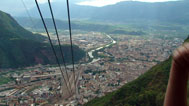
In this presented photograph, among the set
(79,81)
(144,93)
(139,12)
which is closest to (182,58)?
(144,93)

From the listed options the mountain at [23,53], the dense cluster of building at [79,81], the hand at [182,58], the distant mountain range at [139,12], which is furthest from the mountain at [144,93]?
the distant mountain range at [139,12]

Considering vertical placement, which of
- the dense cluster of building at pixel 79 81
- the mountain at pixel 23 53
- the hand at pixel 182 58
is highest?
the hand at pixel 182 58

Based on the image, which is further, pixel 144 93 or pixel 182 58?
pixel 144 93

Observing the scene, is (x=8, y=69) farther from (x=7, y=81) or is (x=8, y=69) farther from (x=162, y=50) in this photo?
(x=162, y=50)

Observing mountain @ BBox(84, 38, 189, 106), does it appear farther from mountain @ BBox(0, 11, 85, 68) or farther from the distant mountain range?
the distant mountain range

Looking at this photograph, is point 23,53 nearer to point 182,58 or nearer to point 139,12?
point 182,58

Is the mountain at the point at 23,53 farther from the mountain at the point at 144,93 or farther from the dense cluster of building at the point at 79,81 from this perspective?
the mountain at the point at 144,93

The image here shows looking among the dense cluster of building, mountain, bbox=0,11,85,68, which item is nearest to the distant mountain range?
the dense cluster of building

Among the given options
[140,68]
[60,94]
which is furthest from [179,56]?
A: [140,68]

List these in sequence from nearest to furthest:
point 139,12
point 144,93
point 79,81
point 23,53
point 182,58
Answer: point 182,58, point 144,93, point 79,81, point 23,53, point 139,12
